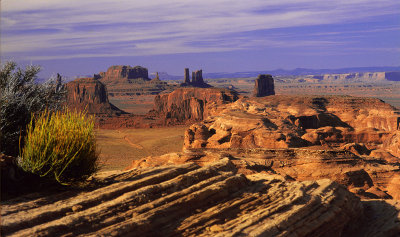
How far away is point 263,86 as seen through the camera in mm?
109250

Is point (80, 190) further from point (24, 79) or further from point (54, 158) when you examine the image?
point (24, 79)

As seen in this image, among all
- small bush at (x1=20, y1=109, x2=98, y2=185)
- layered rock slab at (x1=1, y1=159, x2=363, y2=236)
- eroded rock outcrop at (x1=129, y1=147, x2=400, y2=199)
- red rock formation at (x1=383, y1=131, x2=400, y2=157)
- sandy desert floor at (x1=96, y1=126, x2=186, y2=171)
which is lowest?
sandy desert floor at (x1=96, y1=126, x2=186, y2=171)

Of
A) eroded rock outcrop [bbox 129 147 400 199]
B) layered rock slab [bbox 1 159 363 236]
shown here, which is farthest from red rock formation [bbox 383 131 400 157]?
layered rock slab [bbox 1 159 363 236]

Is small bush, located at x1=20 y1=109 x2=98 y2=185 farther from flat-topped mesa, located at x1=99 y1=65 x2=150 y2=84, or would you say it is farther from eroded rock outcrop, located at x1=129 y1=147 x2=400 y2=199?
flat-topped mesa, located at x1=99 y1=65 x2=150 y2=84

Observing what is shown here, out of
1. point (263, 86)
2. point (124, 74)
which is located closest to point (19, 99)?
point (263, 86)

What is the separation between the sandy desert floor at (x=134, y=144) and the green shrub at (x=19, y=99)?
23.8 metres

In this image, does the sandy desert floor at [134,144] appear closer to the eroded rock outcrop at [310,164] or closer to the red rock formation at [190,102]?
the red rock formation at [190,102]

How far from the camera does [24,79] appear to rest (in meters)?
16.2

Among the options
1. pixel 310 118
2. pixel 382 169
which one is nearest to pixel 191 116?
pixel 310 118

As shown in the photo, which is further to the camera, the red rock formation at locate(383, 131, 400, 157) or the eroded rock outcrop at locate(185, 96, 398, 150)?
the red rock formation at locate(383, 131, 400, 157)

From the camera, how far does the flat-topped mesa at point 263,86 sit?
4252 inches

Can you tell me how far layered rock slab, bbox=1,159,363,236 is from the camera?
32.5 ft

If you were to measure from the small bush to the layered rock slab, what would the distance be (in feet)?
2.21

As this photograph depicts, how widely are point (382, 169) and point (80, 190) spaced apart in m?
20.7
